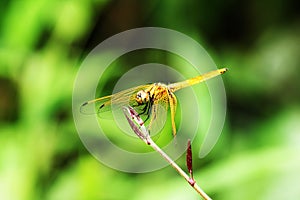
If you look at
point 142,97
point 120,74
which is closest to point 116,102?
point 142,97

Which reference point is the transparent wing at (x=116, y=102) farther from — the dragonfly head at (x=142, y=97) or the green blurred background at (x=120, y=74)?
the green blurred background at (x=120, y=74)

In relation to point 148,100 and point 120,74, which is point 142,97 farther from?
point 120,74

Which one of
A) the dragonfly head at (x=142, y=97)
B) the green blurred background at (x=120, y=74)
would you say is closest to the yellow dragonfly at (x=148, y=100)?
the dragonfly head at (x=142, y=97)

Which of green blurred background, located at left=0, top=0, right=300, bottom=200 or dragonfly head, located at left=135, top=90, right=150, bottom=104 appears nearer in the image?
dragonfly head, located at left=135, top=90, right=150, bottom=104

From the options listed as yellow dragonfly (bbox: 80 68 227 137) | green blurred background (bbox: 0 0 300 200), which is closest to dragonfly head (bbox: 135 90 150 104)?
yellow dragonfly (bbox: 80 68 227 137)

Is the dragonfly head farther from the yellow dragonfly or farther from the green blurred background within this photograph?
the green blurred background
